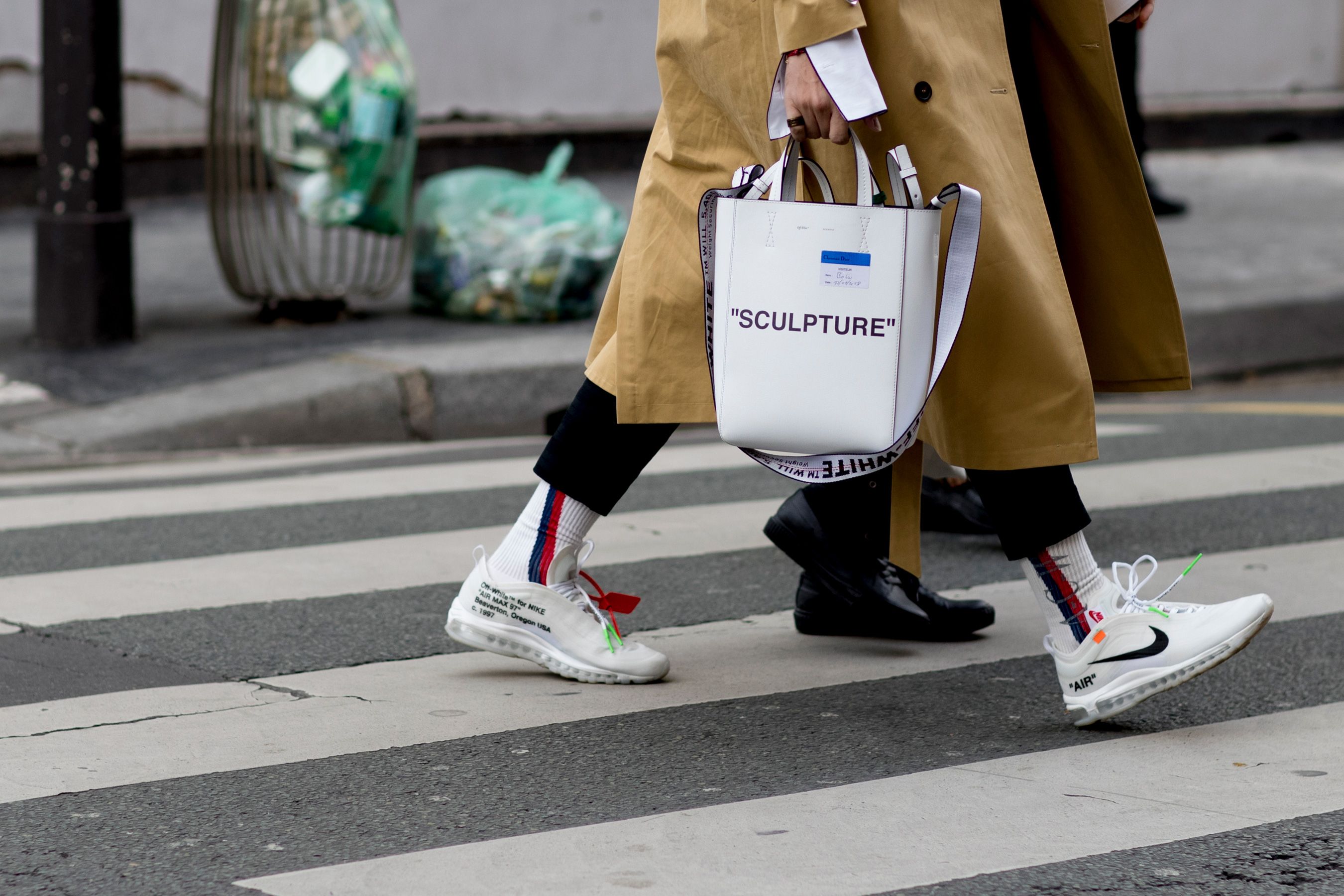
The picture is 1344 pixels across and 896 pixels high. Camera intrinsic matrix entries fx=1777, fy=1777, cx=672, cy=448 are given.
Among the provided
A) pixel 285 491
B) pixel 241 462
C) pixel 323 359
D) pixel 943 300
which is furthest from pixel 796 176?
pixel 323 359

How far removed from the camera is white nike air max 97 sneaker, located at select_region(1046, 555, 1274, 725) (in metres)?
2.61

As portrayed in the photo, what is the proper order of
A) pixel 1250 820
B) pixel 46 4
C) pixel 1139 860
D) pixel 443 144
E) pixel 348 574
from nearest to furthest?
pixel 1139 860
pixel 1250 820
pixel 348 574
pixel 46 4
pixel 443 144

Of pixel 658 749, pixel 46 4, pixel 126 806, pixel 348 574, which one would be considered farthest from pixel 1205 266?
pixel 126 806

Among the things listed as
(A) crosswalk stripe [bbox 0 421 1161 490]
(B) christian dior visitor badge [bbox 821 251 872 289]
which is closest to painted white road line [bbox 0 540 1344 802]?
(B) christian dior visitor badge [bbox 821 251 872 289]

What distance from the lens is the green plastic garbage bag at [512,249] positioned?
7062 mm

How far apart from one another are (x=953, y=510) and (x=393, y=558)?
127 cm

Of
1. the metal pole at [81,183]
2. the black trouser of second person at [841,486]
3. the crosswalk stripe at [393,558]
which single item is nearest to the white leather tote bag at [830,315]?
the black trouser of second person at [841,486]

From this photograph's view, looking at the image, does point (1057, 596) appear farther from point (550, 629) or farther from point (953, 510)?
point (953, 510)

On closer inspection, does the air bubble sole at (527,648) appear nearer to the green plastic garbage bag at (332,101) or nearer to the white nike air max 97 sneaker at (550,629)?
the white nike air max 97 sneaker at (550,629)

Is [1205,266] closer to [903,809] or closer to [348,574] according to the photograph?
[348,574]

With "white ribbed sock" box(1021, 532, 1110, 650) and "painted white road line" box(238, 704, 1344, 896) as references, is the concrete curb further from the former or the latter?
"painted white road line" box(238, 704, 1344, 896)

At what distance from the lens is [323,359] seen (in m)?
6.05

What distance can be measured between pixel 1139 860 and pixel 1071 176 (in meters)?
1.15

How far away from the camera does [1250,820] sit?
2283 mm
